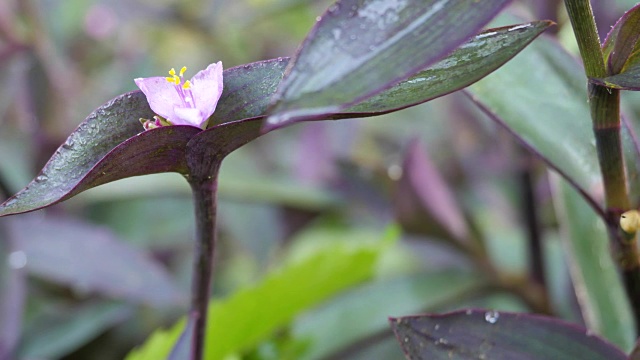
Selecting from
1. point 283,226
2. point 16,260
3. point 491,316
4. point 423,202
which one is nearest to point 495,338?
point 491,316

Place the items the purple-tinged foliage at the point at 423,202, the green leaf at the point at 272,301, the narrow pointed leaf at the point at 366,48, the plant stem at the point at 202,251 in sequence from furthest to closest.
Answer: the purple-tinged foliage at the point at 423,202, the green leaf at the point at 272,301, the plant stem at the point at 202,251, the narrow pointed leaf at the point at 366,48

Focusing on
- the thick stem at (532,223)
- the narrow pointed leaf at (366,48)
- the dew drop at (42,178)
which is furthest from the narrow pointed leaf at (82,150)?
the thick stem at (532,223)

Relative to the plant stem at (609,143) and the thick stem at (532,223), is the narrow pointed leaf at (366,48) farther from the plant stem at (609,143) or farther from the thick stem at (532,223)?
the thick stem at (532,223)

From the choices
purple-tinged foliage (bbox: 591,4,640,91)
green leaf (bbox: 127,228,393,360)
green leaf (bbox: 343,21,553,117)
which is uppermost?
green leaf (bbox: 343,21,553,117)

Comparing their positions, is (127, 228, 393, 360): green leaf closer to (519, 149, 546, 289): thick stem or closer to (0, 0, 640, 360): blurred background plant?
(0, 0, 640, 360): blurred background plant

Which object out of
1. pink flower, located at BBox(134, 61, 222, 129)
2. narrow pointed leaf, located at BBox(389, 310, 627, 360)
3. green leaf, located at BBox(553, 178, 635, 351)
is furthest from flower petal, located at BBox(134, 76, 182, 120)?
green leaf, located at BBox(553, 178, 635, 351)

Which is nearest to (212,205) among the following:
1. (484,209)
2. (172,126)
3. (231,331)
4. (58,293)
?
(172,126)

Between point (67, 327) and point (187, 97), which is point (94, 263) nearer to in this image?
point (67, 327)
